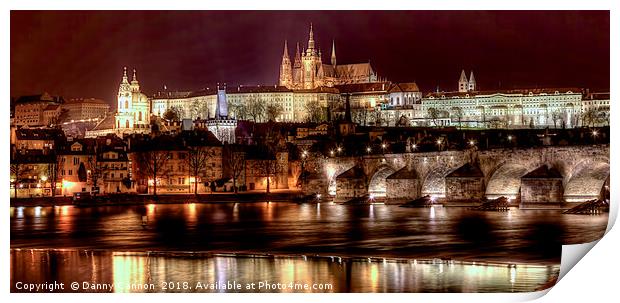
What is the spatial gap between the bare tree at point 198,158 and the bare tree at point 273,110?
1046 cm

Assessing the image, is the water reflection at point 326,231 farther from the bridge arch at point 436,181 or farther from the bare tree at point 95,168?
the bare tree at point 95,168

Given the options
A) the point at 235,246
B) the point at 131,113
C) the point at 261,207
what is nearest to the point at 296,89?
the point at 131,113

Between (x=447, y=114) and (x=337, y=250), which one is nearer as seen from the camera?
(x=337, y=250)

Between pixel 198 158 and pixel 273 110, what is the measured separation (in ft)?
39.3

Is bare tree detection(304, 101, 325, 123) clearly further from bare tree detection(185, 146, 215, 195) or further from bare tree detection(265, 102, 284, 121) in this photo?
bare tree detection(185, 146, 215, 195)

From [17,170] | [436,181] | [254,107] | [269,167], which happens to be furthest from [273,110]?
[436,181]

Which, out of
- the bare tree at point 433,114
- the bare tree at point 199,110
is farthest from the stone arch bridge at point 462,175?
the bare tree at point 433,114

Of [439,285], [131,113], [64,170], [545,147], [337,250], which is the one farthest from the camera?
[131,113]

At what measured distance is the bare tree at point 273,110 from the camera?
1554 inches

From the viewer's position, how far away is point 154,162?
26.3 m

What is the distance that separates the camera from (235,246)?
13852mm

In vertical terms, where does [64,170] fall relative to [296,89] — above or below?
below
